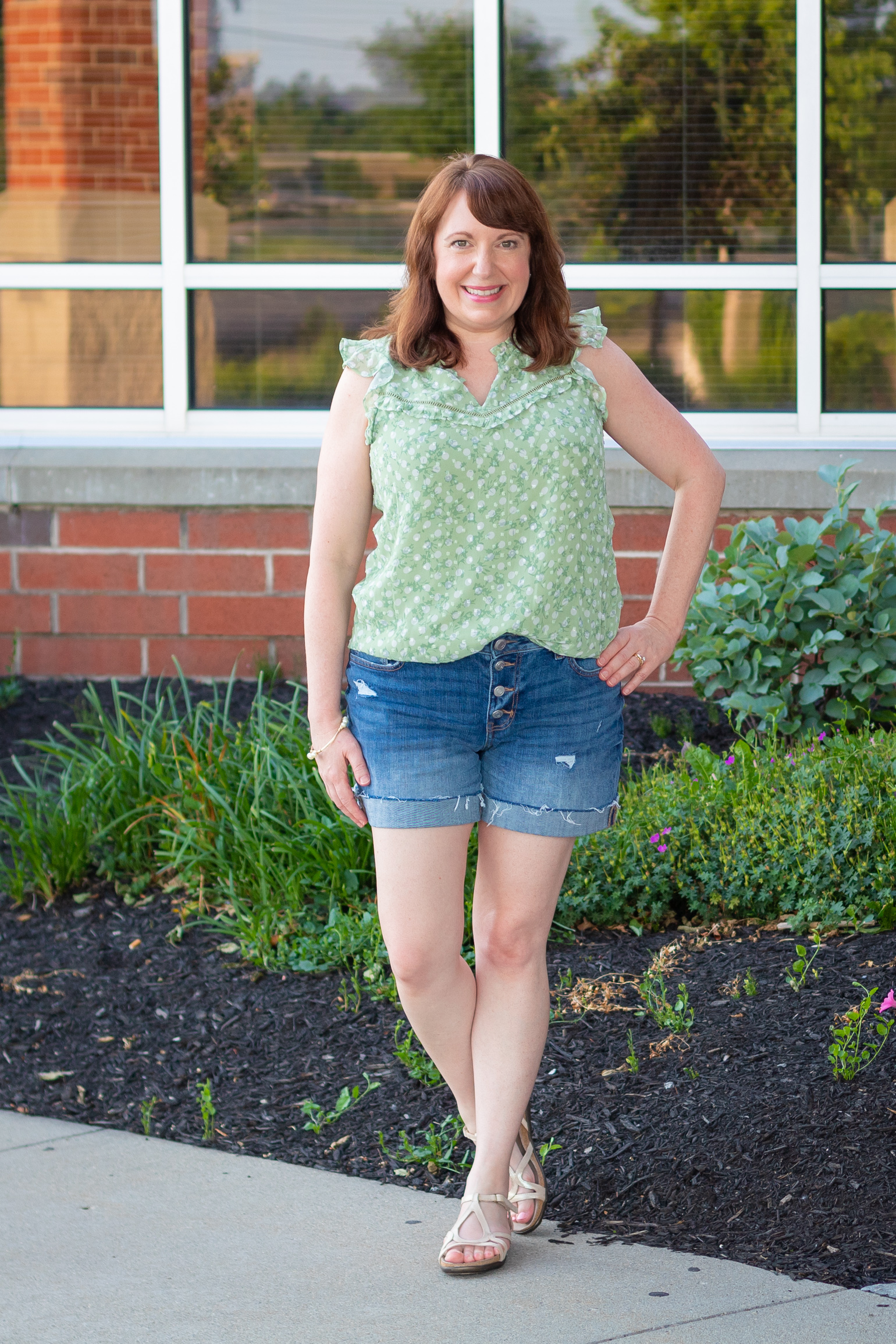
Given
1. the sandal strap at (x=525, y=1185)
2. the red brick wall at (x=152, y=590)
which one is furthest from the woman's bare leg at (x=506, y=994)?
the red brick wall at (x=152, y=590)

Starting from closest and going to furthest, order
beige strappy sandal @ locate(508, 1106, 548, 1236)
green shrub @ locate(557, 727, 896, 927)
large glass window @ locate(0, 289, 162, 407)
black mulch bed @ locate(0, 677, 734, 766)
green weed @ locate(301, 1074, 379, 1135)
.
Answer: beige strappy sandal @ locate(508, 1106, 548, 1236) < green weed @ locate(301, 1074, 379, 1135) < green shrub @ locate(557, 727, 896, 927) < black mulch bed @ locate(0, 677, 734, 766) < large glass window @ locate(0, 289, 162, 407)

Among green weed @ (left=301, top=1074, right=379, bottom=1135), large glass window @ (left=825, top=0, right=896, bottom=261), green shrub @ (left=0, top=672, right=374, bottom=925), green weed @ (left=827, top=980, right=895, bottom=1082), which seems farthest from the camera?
large glass window @ (left=825, top=0, right=896, bottom=261)

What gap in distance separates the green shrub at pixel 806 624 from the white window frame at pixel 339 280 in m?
1.26

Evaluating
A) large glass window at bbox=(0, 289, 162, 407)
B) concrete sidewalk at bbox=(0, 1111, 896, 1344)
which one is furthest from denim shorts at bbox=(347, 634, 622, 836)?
large glass window at bbox=(0, 289, 162, 407)

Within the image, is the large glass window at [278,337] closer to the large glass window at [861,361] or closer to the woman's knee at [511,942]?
the large glass window at [861,361]

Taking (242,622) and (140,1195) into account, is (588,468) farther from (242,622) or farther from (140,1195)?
(242,622)

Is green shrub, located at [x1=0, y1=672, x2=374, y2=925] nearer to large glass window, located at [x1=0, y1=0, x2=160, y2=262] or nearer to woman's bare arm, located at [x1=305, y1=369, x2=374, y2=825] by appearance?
woman's bare arm, located at [x1=305, y1=369, x2=374, y2=825]

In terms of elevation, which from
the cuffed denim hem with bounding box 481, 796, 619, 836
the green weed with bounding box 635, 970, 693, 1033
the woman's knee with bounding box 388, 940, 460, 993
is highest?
the cuffed denim hem with bounding box 481, 796, 619, 836

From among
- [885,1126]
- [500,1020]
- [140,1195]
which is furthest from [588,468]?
[140,1195]

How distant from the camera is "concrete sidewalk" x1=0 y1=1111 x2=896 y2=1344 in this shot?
250 cm

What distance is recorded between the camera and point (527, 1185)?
2.79 meters

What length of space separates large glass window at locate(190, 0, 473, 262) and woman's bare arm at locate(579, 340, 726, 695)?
3.53 meters

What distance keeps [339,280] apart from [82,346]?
1.08 metres

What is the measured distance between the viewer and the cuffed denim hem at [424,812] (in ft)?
8.28
